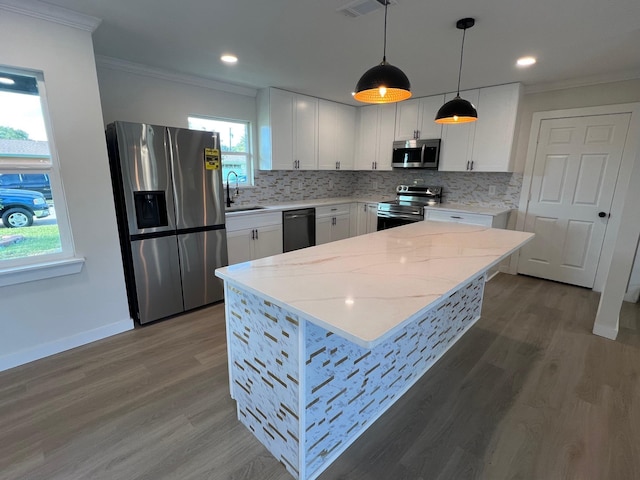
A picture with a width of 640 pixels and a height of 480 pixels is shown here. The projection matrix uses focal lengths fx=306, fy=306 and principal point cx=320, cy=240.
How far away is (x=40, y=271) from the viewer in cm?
213

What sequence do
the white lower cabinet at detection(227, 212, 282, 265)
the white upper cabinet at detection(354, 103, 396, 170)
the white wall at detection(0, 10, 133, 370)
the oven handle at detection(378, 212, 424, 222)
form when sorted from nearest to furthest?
the white wall at detection(0, 10, 133, 370), the white lower cabinet at detection(227, 212, 282, 265), the oven handle at detection(378, 212, 424, 222), the white upper cabinet at detection(354, 103, 396, 170)

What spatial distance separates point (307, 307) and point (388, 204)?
11.7 feet

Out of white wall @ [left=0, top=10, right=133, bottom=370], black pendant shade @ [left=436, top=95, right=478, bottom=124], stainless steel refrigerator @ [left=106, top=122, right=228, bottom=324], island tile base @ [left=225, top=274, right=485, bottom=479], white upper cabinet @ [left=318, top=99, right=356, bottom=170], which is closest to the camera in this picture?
island tile base @ [left=225, top=274, right=485, bottom=479]

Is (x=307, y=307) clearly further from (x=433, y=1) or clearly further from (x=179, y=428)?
(x=433, y=1)

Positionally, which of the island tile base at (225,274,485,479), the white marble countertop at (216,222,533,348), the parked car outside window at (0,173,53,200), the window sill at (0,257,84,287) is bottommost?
the island tile base at (225,274,485,479)

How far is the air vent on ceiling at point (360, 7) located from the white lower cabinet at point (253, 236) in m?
2.20

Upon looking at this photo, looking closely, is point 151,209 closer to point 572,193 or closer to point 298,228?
point 298,228

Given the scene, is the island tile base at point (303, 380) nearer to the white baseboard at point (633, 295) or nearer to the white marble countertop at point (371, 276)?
the white marble countertop at point (371, 276)

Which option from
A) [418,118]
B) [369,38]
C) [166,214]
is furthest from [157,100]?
[418,118]

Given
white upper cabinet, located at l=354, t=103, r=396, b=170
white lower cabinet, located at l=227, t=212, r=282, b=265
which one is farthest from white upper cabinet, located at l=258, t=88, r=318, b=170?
white upper cabinet, located at l=354, t=103, r=396, b=170

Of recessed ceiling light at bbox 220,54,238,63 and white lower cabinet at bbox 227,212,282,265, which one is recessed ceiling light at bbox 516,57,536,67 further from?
white lower cabinet at bbox 227,212,282,265

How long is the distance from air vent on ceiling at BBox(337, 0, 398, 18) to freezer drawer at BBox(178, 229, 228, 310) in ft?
6.99

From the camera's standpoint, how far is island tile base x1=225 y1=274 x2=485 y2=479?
128cm

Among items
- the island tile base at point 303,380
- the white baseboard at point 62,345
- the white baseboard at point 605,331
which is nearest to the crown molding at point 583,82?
the white baseboard at point 605,331
